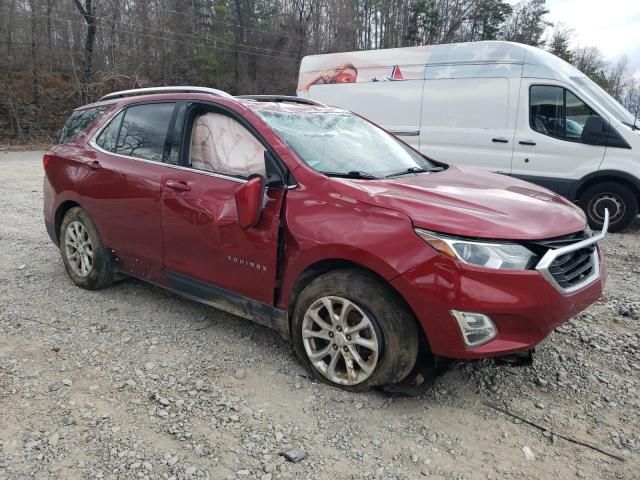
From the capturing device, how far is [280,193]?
2994 mm

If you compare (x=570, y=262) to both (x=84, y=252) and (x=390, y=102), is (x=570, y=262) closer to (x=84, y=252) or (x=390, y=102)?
(x=84, y=252)

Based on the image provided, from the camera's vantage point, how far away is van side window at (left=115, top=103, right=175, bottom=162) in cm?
374

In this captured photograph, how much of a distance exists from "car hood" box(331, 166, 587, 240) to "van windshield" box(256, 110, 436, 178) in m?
0.25

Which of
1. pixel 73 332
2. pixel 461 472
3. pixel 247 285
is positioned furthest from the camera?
pixel 73 332

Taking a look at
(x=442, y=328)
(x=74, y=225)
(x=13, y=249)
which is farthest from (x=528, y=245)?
(x=13, y=249)

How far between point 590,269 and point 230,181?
2.22 m

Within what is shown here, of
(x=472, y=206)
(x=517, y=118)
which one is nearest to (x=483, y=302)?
(x=472, y=206)

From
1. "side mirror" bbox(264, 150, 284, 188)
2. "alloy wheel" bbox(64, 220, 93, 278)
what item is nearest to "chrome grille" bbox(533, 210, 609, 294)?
"side mirror" bbox(264, 150, 284, 188)

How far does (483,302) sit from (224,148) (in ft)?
6.48

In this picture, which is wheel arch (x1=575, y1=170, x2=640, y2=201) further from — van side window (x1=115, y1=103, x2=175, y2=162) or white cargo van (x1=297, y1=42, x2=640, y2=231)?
van side window (x1=115, y1=103, x2=175, y2=162)

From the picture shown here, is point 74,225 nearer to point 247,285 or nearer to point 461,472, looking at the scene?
point 247,285

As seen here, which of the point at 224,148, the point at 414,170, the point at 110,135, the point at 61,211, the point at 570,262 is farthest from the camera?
the point at 61,211

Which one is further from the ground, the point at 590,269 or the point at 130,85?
the point at 130,85

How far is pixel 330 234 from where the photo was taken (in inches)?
109
